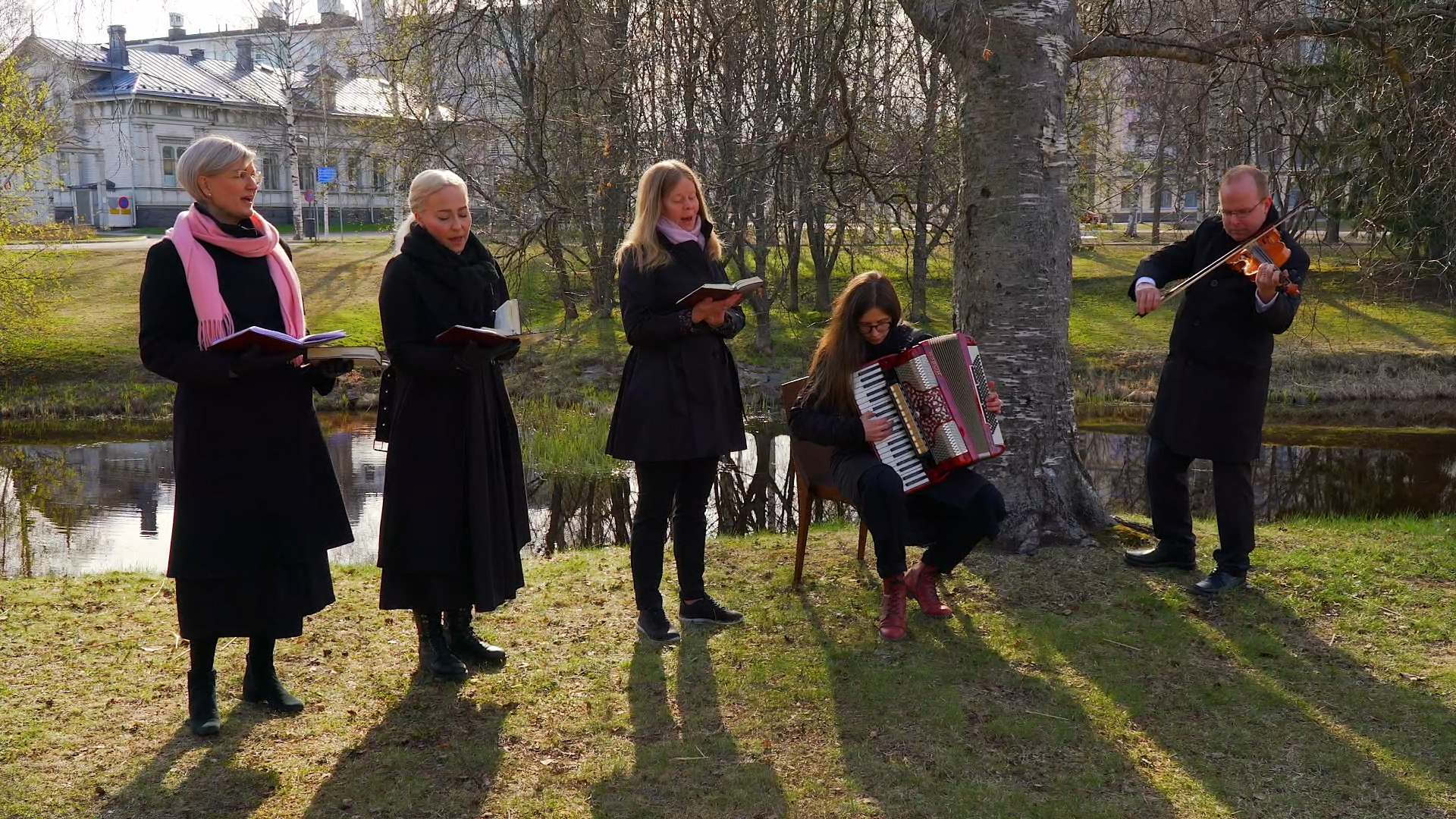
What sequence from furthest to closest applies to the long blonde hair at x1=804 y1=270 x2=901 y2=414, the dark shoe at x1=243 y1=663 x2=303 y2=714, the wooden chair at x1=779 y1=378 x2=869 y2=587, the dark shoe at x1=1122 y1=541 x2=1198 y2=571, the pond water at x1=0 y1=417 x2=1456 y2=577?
→ the pond water at x1=0 y1=417 x2=1456 y2=577, the dark shoe at x1=1122 y1=541 x2=1198 y2=571, the wooden chair at x1=779 y1=378 x2=869 y2=587, the long blonde hair at x1=804 y1=270 x2=901 y2=414, the dark shoe at x1=243 y1=663 x2=303 y2=714

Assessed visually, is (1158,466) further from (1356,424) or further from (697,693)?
(1356,424)

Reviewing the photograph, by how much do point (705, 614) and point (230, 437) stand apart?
2.09m

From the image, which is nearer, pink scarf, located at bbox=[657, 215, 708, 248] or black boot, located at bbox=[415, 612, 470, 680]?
black boot, located at bbox=[415, 612, 470, 680]

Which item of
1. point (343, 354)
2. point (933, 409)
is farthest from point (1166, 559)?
point (343, 354)

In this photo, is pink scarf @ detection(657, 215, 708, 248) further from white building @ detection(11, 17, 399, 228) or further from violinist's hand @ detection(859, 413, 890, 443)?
white building @ detection(11, 17, 399, 228)

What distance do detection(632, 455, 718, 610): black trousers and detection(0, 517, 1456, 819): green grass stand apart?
28 centimetres

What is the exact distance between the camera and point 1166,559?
5.65m

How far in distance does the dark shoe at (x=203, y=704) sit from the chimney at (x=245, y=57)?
33.7 meters

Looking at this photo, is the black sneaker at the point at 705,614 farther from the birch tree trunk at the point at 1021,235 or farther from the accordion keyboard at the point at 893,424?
the birch tree trunk at the point at 1021,235

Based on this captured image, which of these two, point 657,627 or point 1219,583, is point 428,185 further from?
point 1219,583

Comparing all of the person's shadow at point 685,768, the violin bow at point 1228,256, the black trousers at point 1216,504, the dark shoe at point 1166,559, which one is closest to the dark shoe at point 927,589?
the person's shadow at point 685,768

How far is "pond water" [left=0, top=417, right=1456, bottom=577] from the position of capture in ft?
30.9

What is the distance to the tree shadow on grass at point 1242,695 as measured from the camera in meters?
3.54

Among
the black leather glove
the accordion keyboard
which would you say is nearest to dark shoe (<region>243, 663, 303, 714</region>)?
the black leather glove
